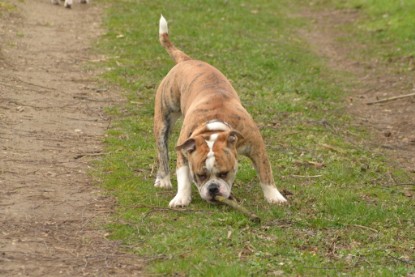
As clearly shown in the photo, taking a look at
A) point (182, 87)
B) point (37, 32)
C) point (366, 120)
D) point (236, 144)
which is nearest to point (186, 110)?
point (182, 87)

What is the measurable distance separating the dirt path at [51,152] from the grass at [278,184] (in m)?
0.26

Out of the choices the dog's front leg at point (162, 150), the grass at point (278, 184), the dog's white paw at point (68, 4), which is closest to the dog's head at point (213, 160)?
the grass at point (278, 184)

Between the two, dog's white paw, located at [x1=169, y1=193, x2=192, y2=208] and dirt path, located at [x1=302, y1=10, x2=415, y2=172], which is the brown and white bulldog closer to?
dog's white paw, located at [x1=169, y1=193, x2=192, y2=208]

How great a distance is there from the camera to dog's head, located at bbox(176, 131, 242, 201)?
7551 millimetres

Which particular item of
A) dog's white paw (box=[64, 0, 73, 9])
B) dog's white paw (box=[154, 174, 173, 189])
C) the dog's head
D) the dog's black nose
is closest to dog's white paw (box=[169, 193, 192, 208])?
the dog's head

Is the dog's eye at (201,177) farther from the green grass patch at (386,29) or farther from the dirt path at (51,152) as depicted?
the green grass patch at (386,29)

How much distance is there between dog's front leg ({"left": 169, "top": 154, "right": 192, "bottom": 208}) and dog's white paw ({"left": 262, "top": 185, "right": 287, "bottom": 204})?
2.28ft

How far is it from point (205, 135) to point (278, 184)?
5.05ft

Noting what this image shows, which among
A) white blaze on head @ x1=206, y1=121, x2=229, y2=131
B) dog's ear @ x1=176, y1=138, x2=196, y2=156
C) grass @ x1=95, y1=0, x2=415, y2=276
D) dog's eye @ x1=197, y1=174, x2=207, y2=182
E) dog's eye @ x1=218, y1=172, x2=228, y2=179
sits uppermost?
white blaze on head @ x1=206, y1=121, x2=229, y2=131

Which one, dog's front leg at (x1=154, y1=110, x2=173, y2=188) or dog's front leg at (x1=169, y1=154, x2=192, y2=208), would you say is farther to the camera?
dog's front leg at (x1=154, y1=110, x2=173, y2=188)

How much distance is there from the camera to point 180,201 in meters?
7.95

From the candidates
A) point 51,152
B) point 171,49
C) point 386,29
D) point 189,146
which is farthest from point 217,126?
point 386,29

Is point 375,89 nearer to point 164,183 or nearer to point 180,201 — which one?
point 164,183

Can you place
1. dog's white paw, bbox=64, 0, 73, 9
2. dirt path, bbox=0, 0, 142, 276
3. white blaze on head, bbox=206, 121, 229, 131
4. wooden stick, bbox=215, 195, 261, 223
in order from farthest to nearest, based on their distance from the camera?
dog's white paw, bbox=64, 0, 73, 9 → white blaze on head, bbox=206, 121, 229, 131 → wooden stick, bbox=215, 195, 261, 223 → dirt path, bbox=0, 0, 142, 276
